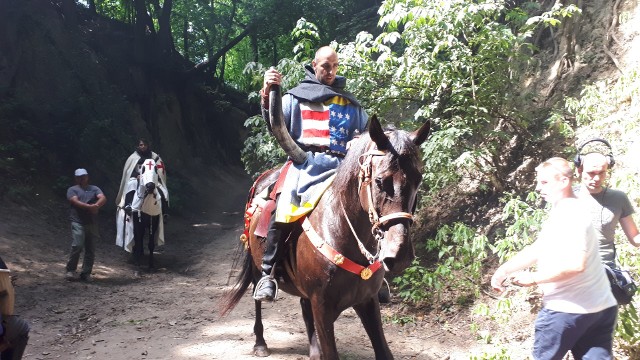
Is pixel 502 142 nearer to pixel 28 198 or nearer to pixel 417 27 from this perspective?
pixel 417 27

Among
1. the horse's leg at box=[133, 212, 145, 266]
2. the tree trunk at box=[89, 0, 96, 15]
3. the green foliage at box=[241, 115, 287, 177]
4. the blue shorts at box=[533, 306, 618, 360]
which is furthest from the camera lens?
the tree trunk at box=[89, 0, 96, 15]

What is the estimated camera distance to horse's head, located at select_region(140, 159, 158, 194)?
27.8 ft

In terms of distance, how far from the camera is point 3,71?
12734mm

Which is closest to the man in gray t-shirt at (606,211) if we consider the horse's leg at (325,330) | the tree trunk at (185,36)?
the horse's leg at (325,330)

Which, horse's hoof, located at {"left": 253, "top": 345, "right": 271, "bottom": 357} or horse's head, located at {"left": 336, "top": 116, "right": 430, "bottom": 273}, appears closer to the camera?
horse's head, located at {"left": 336, "top": 116, "right": 430, "bottom": 273}

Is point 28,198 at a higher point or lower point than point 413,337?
higher

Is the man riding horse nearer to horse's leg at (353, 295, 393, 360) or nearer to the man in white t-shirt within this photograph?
horse's leg at (353, 295, 393, 360)

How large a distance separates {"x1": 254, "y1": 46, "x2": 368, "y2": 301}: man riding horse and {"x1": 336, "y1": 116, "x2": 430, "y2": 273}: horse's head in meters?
0.78

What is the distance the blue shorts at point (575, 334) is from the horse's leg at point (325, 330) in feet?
4.06

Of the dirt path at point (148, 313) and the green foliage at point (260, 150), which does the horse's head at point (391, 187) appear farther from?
the green foliage at point (260, 150)

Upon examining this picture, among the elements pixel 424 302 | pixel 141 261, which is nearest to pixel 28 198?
pixel 141 261

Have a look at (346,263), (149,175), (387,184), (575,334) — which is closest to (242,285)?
(346,263)

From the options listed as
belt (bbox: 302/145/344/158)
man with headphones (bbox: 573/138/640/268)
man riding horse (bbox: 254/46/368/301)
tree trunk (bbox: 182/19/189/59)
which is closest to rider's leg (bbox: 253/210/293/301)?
man riding horse (bbox: 254/46/368/301)

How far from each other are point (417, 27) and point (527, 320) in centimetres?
352
